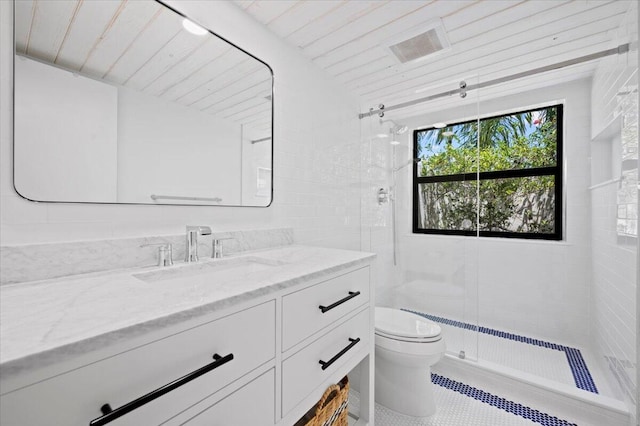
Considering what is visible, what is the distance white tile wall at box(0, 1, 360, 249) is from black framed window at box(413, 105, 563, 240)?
587 mm

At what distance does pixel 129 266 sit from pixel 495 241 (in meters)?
2.87

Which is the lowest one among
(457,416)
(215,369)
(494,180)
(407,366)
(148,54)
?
(457,416)

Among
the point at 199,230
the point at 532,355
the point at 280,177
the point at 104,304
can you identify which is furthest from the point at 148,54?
the point at 532,355

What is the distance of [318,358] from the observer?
42.5 inches

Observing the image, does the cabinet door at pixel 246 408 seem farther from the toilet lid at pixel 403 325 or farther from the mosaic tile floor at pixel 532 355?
the mosaic tile floor at pixel 532 355

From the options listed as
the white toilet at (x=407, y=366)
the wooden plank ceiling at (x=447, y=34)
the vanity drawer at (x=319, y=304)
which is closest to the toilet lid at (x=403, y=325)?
the white toilet at (x=407, y=366)

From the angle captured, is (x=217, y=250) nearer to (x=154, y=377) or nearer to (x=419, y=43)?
(x=154, y=377)

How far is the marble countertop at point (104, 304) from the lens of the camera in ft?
1.61

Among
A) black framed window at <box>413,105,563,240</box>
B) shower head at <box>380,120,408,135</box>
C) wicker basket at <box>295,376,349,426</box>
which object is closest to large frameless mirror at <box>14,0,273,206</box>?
wicker basket at <box>295,376,349,426</box>

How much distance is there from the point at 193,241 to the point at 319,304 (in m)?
0.59

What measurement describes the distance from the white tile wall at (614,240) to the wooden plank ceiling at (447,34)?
0.21m

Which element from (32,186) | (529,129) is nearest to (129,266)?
(32,186)

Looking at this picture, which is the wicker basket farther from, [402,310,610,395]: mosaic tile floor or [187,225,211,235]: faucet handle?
[402,310,610,395]: mosaic tile floor

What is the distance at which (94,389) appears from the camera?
53cm
